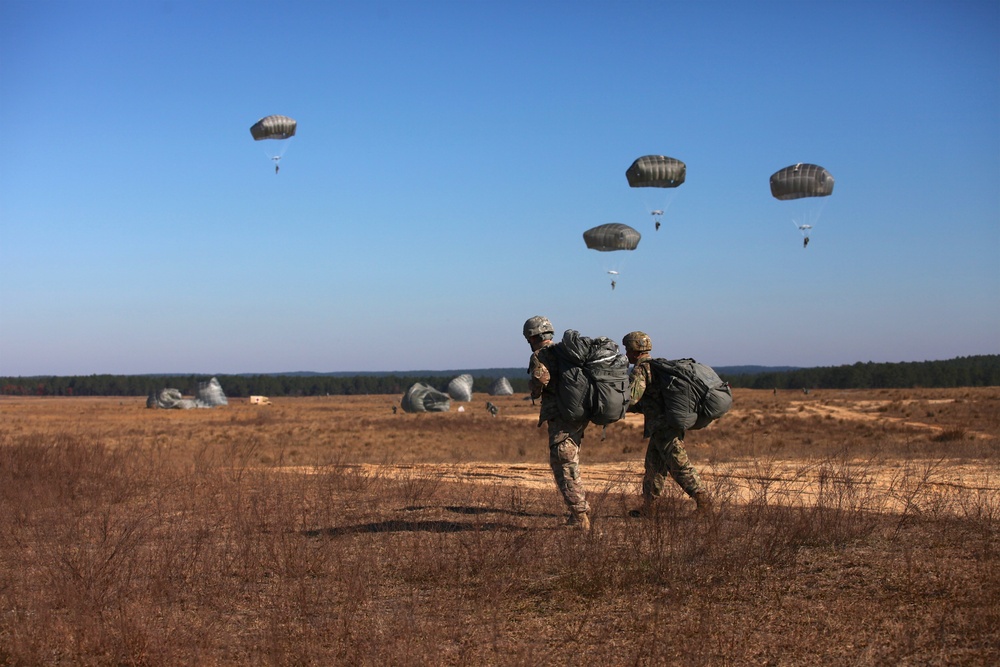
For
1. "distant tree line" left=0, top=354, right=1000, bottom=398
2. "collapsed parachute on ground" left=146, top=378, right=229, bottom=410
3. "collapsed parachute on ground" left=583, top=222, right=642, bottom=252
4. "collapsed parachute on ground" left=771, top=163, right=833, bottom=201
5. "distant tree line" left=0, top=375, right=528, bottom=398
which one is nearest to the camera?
"collapsed parachute on ground" left=771, top=163, right=833, bottom=201

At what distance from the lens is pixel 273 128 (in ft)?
145

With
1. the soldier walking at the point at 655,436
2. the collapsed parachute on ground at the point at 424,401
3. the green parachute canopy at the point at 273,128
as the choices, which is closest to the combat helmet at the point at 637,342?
the soldier walking at the point at 655,436

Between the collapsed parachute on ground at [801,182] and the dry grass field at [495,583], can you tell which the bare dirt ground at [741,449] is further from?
the collapsed parachute on ground at [801,182]

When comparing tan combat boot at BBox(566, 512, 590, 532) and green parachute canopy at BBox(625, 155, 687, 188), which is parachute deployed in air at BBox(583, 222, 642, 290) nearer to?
green parachute canopy at BBox(625, 155, 687, 188)

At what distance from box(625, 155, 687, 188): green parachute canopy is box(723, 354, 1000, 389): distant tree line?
54.8 m

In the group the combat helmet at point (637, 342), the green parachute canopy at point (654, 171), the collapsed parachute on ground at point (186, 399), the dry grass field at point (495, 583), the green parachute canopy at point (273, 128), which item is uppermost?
the green parachute canopy at point (273, 128)

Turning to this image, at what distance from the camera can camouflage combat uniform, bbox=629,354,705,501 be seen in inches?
335

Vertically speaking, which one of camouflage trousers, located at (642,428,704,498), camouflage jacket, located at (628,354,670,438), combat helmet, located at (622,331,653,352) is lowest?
camouflage trousers, located at (642,428,704,498)

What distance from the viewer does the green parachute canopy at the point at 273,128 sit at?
44.0m

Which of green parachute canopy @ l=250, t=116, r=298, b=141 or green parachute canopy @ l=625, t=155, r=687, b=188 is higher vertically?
green parachute canopy @ l=250, t=116, r=298, b=141

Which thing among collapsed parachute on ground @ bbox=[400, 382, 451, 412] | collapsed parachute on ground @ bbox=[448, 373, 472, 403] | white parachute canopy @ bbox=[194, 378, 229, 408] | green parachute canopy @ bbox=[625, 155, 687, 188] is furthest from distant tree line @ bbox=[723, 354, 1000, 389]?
green parachute canopy @ bbox=[625, 155, 687, 188]

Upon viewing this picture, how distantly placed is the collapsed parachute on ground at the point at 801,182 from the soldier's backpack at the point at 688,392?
79.2 feet

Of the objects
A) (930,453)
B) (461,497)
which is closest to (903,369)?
(930,453)

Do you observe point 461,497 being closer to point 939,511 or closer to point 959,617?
point 939,511
